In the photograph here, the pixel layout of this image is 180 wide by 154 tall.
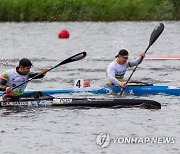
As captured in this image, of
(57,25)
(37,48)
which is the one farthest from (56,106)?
(57,25)

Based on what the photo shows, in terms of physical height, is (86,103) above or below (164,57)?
below

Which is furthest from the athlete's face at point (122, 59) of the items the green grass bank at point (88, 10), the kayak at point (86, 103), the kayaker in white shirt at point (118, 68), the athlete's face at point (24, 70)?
the green grass bank at point (88, 10)

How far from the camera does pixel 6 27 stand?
2173 inches

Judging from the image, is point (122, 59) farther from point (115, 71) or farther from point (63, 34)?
point (63, 34)

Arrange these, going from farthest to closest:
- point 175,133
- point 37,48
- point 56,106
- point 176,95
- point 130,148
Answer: point 37,48, point 176,95, point 56,106, point 175,133, point 130,148

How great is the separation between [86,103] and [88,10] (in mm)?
35624

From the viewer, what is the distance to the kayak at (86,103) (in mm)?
21359

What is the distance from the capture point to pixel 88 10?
56781 millimetres

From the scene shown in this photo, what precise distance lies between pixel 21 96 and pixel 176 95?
5269mm

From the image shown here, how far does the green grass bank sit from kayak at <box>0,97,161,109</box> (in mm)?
34335

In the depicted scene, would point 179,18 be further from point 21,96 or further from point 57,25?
point 21,96

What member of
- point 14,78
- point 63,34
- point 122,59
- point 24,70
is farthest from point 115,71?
point 63,34

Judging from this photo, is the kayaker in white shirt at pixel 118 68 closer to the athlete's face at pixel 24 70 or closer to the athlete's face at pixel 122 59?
the athlete's face at pixel 122 59

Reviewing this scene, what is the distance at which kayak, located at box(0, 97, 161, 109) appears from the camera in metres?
21.4
